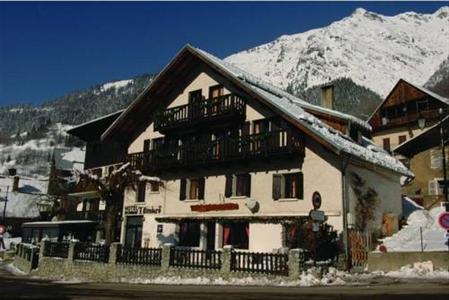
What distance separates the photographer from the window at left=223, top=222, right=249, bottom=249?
3145 cm

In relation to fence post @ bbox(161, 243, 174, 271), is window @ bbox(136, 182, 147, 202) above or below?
above

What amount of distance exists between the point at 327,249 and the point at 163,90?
1811cm

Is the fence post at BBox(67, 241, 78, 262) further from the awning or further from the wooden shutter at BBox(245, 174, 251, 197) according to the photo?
the awning

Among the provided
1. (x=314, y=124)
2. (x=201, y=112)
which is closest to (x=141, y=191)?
(x=201, y=112)

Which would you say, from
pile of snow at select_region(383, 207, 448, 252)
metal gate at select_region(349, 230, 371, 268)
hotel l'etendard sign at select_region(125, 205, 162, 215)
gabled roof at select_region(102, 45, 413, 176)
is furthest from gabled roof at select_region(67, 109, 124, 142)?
metal gate at select_region(349, 230, 371, 268)

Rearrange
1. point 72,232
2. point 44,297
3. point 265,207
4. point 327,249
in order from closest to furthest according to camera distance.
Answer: point 44,297 → point 327,249 → point 265,207 → point 72,232

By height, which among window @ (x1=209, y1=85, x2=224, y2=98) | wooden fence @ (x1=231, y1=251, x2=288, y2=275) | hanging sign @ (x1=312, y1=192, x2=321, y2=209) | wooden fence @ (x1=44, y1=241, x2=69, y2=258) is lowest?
wooden fence @ (x1=231, y1=251, x2=288, y2=275)

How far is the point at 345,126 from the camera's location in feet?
112

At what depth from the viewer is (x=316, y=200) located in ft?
91.6

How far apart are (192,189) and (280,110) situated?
29.2 ft

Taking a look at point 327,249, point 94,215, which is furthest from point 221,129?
point 94,215

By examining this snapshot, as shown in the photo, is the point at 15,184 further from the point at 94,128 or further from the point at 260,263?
the point at 260,263

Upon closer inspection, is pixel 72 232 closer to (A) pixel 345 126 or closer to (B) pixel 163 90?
(B) pixel 163 90

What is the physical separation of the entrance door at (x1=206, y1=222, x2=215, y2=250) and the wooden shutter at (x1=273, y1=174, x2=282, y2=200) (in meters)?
4.81
